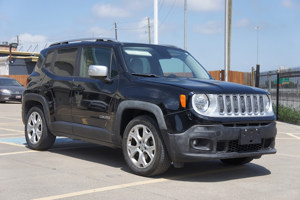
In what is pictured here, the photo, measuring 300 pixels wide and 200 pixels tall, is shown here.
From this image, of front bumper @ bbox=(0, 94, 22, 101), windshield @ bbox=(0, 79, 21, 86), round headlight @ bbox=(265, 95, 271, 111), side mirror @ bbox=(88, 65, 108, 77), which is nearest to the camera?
round headlight @ bbox=(265, 95, 271, 111)

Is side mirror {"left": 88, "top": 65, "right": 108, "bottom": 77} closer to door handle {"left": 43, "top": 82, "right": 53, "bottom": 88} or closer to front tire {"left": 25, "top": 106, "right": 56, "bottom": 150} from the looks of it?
door handle {"left": 43, "top": 82, "right": 53, "bottom": 88}

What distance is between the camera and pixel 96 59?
7238mm

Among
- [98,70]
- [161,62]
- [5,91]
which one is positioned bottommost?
[5,91]

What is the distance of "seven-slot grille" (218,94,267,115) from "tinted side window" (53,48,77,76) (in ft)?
9.35

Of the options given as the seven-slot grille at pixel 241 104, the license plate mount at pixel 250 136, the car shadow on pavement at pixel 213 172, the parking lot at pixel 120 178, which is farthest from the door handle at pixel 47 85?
the license plate mount at pixel 250 136

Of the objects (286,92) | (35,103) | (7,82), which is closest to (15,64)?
(7,82)

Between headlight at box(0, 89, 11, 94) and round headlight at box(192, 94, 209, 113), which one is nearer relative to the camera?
round headlight at box(192, 94, 209, 113)

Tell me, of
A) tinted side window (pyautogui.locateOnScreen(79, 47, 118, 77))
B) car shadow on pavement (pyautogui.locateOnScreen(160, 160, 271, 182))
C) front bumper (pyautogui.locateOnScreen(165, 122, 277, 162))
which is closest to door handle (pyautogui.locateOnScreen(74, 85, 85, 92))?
tinted side window (pyautogui.locateOnScreen(79, 47, 118, 77))

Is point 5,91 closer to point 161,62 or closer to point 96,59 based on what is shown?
point 96,59

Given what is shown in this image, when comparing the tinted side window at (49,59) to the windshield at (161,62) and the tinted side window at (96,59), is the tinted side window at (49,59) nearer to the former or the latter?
the tinted side window at (96,59)

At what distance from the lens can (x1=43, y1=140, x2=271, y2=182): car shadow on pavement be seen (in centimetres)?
621

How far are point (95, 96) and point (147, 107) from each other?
1187mm

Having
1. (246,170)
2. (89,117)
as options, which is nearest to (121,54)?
(89,117)

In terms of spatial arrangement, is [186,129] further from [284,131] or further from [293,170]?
[284,131]
